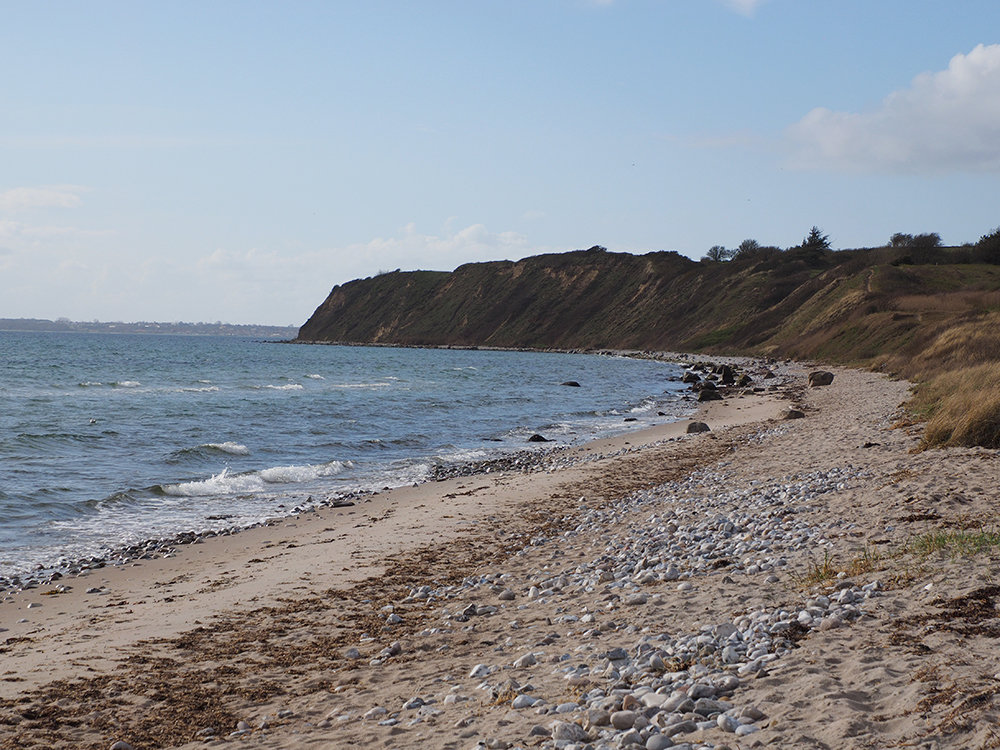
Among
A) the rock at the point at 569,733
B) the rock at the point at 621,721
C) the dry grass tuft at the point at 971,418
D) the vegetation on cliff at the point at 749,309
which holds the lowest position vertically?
the rock at the point at 569,733

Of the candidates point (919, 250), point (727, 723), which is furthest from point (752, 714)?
point (919, 250)

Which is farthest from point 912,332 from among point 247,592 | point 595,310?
point 595,310

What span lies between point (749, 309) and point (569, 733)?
3850 inches

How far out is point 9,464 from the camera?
750 inches

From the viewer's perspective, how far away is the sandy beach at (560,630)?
460cm

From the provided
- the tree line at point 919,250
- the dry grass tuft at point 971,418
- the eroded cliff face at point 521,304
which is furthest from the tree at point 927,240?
the dry grass tuft at point 971,418

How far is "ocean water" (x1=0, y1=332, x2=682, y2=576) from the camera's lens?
14.5 metres

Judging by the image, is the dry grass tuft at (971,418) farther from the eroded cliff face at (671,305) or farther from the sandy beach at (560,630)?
the eroded cliff face at (671,305)

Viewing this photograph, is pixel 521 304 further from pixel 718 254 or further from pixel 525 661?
pixel 525 661

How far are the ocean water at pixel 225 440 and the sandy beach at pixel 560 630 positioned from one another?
9.83 feet

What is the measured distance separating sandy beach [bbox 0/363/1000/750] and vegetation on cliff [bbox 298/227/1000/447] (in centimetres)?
628

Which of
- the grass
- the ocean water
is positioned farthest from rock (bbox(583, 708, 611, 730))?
the ocean water

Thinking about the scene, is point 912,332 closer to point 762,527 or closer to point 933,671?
point 762,527

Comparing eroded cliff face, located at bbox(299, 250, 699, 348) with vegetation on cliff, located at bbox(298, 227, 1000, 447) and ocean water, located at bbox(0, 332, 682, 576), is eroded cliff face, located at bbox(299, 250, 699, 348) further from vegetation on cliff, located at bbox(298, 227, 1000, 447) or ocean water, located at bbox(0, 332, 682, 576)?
ocean water, located at bbox(0, 332, 682, 576)
